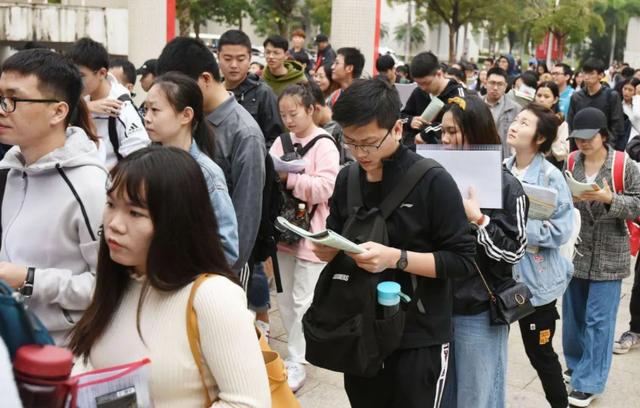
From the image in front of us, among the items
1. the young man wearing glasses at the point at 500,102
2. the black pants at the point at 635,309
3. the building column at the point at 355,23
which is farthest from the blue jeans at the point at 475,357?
the building column at the point at 355,23

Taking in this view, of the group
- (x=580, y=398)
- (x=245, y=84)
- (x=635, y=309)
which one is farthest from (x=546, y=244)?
(x=635, y=309)

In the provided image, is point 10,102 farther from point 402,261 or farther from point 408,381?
point 408,381

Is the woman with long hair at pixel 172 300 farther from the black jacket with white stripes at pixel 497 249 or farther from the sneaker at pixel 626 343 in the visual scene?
the sneaker at pixel 626 343

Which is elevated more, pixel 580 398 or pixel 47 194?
pixel 47 194

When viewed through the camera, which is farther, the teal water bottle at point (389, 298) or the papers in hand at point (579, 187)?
the papers in hand at point (579, 187)

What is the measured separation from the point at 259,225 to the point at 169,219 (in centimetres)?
188

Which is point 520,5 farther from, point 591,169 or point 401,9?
point 591,169

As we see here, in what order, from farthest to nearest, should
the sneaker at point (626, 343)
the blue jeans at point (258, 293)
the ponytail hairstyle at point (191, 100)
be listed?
the sneaker at point (626, 343), the blue jeans at point (258, 293), the ponytail hairstyle at point (191, 100)

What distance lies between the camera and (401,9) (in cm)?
7250

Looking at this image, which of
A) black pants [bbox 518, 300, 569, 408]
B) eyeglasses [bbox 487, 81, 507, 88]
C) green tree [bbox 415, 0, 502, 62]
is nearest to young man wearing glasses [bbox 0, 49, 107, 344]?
black pants [bbox 518, 300, 569, 408]

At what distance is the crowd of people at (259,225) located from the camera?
1.88 m

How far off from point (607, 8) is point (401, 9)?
18.4 metres

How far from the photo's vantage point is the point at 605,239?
15.2 feet

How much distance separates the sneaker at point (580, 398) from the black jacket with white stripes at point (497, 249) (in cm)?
167
